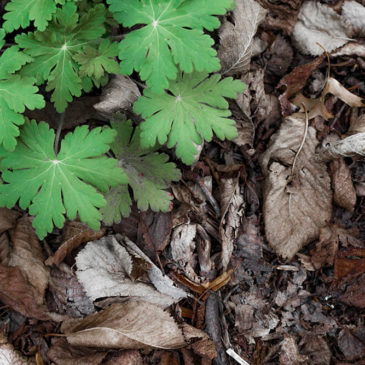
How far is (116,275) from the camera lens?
2.83 meters

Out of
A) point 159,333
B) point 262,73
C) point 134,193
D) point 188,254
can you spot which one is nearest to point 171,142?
point 134,193

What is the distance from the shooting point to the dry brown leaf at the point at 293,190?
9.86 ft

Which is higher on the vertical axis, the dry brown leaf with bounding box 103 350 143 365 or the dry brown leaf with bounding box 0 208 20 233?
the dry brown leaf with bounding box 0 208 20 233

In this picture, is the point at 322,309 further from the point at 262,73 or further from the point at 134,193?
the point at 262,73

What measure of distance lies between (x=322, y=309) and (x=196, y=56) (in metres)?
2.04

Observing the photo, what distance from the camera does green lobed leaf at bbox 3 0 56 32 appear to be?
239cm

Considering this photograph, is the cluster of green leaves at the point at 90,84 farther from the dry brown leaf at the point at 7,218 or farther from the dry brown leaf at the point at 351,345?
the dry brown leaf at the point at 351,345

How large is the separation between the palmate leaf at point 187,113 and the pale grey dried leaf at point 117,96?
267 mm

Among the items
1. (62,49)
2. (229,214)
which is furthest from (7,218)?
(229,214)

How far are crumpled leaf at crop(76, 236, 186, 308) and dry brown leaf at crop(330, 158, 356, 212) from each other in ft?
4.56

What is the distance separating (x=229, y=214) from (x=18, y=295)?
1.59 m

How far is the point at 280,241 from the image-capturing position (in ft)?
9.86

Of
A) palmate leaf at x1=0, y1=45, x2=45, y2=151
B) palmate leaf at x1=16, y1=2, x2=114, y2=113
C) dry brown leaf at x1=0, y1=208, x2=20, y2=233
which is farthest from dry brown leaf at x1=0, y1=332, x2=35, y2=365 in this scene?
palmate leaf at x1=16, y1=2, x2=114, y2=113

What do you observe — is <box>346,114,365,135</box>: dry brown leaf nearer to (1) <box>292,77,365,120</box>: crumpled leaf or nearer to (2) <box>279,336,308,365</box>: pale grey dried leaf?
(1) <box>292,77,365,120</box>: crumpled leaf
